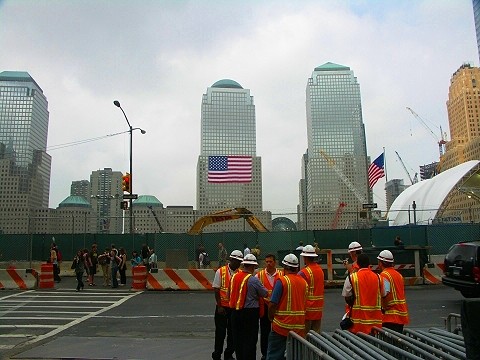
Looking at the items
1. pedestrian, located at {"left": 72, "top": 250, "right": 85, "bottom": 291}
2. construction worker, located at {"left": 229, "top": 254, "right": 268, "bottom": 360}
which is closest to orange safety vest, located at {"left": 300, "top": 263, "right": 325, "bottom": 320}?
construction worker, located at {"left": 229, "top": 254, "right": 268, "bottom": 360}

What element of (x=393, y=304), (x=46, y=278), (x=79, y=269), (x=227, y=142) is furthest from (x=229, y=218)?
(x=227, y=142)

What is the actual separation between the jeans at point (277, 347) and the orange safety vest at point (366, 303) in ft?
3.41

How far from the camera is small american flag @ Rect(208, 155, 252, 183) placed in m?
29.9

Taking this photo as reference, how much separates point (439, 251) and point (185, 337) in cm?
1870

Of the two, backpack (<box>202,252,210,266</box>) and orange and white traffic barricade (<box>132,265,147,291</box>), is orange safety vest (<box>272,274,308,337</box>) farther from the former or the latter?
backpack (<box>202,252,210,266</box>)

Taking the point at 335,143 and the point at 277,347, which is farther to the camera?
the point at 335,143

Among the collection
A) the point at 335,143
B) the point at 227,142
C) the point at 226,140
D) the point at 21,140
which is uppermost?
the point at 335,143

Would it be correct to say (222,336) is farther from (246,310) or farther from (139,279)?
(139,279)

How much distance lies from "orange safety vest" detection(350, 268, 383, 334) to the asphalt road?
122 inches

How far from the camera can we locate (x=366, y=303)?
6.16m

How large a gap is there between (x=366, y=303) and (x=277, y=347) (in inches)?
53.5

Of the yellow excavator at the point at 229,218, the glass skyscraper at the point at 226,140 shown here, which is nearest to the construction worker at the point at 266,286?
the yellow excavator at the point at 229,218

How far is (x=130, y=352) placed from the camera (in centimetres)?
834

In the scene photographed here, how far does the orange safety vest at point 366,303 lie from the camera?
20.1ft
